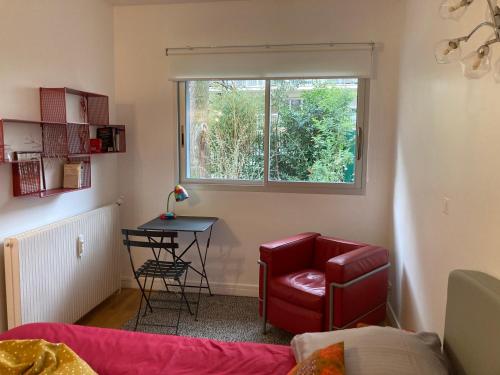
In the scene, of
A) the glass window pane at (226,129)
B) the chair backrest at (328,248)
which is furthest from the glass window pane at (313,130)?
the chair backrest at (328,248)

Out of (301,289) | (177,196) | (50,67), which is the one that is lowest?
(301,289)

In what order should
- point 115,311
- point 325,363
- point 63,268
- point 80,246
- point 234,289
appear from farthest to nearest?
point 234,289 < point 115,311 < point 80,246 < point 63,268 < point 325,363

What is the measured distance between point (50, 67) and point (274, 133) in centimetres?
192

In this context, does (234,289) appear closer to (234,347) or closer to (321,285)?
(321,285)

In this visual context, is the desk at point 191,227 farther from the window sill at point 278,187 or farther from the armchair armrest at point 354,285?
the armchair armrest at point 354,285

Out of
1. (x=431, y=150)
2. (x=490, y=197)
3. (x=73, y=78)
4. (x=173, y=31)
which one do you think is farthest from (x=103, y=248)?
(x=490, y=197)


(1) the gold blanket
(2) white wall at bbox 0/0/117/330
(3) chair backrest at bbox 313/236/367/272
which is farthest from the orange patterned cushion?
(2) white wall at bbox 0/0/117/330

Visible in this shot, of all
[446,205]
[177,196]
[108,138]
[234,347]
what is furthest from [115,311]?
[446,205]

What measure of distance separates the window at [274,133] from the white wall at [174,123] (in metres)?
0.13

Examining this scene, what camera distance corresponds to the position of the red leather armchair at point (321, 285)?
2701mm

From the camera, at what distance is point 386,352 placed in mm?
1419

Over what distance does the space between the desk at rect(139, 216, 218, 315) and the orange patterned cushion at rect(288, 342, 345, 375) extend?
1.94 metres

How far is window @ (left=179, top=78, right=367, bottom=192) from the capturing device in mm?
3621

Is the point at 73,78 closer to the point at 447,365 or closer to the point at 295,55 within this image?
the point at 295,55
